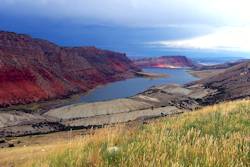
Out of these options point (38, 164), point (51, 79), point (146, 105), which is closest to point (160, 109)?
point (146, 105)

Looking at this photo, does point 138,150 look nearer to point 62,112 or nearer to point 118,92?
point 62,112

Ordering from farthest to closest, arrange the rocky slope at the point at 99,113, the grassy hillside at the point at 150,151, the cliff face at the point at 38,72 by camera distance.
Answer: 1. the cliff face at the point at 38,72
2. the rocky slope at the point at 99,113
3. the grassy hillside at the point at 150,151

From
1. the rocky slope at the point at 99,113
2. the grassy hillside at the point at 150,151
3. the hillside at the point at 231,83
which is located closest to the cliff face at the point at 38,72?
the rocky slope at the point at 99,113

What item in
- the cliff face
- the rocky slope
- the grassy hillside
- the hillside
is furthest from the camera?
the hillside

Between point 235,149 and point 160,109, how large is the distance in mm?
76582

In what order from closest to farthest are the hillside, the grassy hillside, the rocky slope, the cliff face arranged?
1. the grassy hillside
2. the rocky slope
3. the cliff face
4. the hillside

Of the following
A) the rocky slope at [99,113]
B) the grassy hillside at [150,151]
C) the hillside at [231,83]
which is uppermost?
the grassy hillside at [150,151]

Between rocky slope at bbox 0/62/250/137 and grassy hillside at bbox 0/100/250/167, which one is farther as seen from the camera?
rocky slope at bbox 0/62/250/137

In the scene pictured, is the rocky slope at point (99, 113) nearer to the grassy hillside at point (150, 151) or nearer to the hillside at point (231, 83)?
the hillside at point (231, 83)

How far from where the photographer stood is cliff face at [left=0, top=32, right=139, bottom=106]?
105 meters

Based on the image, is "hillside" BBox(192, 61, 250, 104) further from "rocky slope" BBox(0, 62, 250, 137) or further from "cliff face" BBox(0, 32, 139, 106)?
"cliff face" BBox(0, 32, 139, 106)

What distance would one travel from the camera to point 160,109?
275 feet

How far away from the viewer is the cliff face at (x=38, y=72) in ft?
344

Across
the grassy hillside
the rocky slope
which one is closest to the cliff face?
the rocky slope
